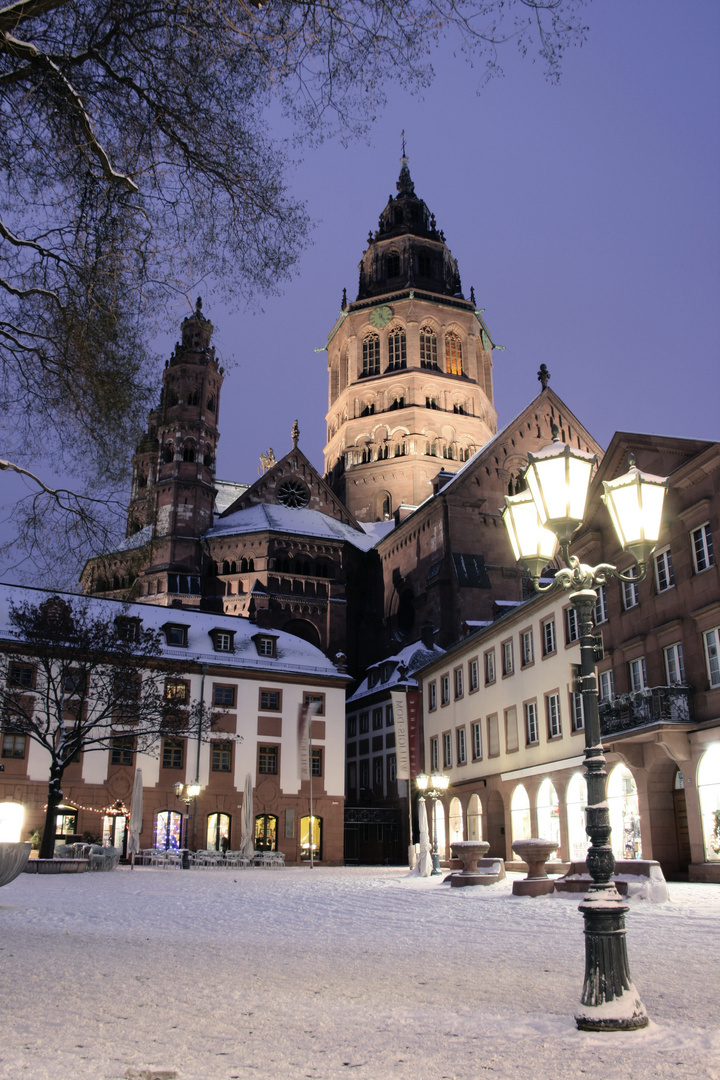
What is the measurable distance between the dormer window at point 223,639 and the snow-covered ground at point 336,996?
30.7 metres

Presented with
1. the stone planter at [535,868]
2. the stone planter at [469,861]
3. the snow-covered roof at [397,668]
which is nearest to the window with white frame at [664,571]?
the stone planter at [469,861]

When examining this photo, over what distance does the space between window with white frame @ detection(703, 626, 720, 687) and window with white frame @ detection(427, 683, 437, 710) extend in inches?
825

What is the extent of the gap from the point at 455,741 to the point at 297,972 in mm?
32257

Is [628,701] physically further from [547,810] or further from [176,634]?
[176,634]

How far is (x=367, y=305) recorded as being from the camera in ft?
262

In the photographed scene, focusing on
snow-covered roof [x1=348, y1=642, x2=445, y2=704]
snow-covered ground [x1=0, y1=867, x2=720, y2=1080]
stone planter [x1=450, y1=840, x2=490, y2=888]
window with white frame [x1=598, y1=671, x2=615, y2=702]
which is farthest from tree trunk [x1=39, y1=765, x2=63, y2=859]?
snow-covered roof [x1=348, y1=642, x2=445, y2=704]

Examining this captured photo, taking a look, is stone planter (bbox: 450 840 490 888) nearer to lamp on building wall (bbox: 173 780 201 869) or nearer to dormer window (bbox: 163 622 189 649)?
lamp on building wall (bbox: 173 780 201 869)

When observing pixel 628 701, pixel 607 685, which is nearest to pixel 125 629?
pixel 607 685

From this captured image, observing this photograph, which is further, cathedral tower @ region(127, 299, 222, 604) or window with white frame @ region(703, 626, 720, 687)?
cathedral tower @ region(127, 299, 222, 604)

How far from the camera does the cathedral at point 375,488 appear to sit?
55.4 meters

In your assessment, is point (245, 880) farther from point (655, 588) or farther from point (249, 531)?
point (249, 531)

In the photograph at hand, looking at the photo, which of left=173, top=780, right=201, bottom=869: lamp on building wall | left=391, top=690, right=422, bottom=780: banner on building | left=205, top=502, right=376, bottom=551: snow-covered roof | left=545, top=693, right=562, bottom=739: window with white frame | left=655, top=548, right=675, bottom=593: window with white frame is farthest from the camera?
A: left=205, top=502, right=376, bottom=551: snow-covered roof

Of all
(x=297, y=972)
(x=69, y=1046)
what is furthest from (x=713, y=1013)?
(x=69, y=1046)

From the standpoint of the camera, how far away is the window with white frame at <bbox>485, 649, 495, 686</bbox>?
36.1 m
